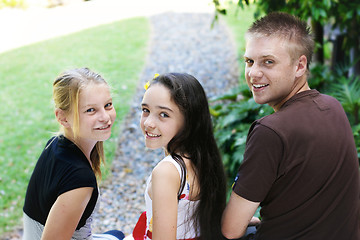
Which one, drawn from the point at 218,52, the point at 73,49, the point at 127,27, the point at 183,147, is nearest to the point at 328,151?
the point at 183,147

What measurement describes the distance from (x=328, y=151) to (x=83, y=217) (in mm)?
1276

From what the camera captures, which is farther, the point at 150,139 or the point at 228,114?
the point at 228,114

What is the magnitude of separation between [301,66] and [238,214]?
0.79 m

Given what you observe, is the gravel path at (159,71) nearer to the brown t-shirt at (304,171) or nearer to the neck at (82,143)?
the neck at (82,143)

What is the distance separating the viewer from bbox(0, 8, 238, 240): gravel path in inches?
186

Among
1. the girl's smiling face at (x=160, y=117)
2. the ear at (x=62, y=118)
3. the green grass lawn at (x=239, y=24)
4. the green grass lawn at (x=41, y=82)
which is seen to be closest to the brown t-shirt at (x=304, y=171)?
the girl's smiling face at (x=160, y=117)

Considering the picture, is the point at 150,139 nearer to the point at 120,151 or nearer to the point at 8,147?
the point at 120,151

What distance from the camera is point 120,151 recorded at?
5938 mm

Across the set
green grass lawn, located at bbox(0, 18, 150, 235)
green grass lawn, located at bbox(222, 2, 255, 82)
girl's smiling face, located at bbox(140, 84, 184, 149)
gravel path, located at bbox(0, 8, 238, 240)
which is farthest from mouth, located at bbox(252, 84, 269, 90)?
green grass lawn, located at bbox(222, 2, 255, 82)

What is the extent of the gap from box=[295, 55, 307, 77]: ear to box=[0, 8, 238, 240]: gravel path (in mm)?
2991

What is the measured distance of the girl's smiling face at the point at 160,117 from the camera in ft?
6.44

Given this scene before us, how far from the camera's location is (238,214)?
180 centimetres

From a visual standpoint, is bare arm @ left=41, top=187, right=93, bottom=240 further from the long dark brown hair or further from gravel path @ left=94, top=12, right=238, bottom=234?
gravel path @ left=94, top=12, right=238, bottom=234

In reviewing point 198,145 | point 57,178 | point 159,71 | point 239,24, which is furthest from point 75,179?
point 239,24
